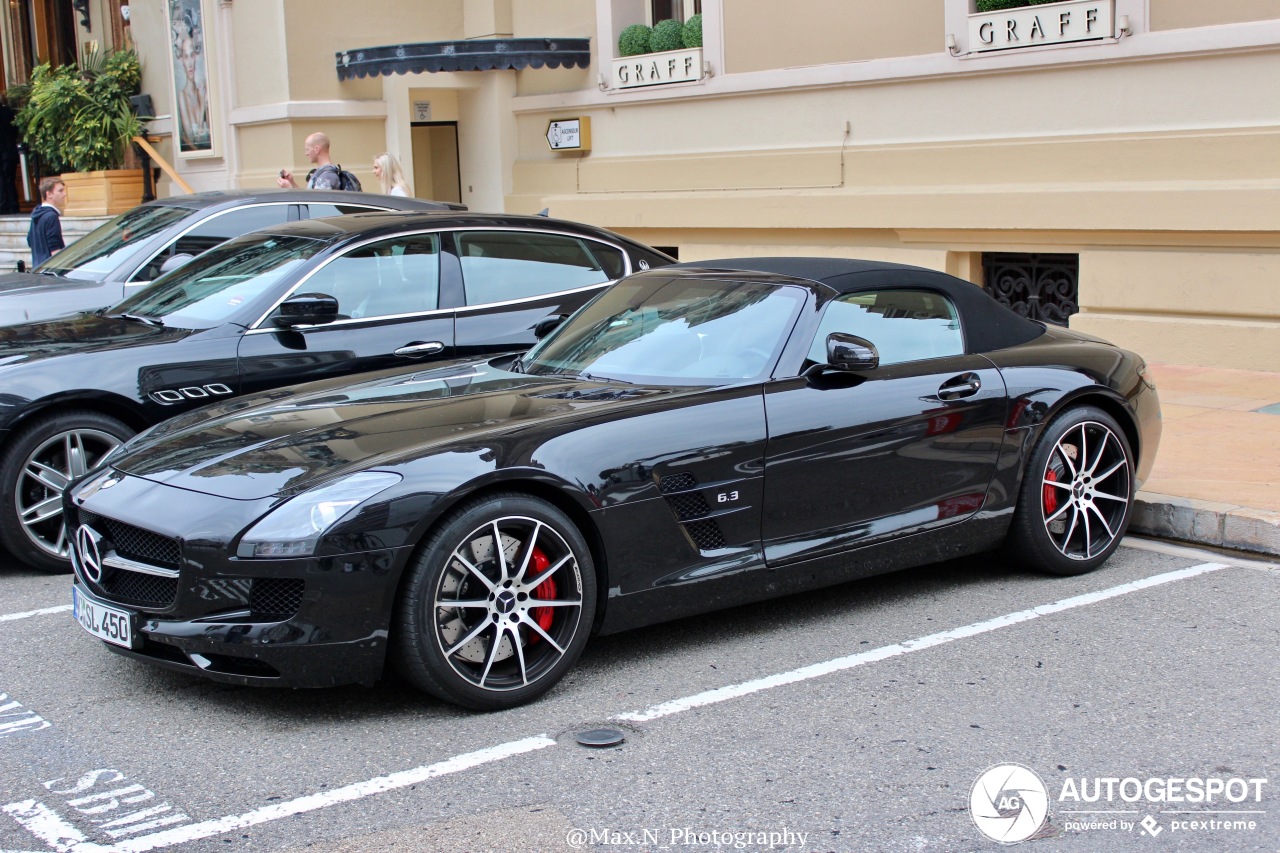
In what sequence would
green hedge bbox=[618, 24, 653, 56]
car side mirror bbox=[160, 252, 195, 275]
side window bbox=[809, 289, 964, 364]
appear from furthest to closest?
1. green hedge bbox=[618, 24, 653, 56]
2. car side mirror bbox=[160, 252, 195, 275]
3. side window bbox=[809, 289, 964, 364]

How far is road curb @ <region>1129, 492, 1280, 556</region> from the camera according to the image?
20.9ft

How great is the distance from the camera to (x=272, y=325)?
22.7 ft

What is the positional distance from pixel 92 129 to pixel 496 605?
16.1m

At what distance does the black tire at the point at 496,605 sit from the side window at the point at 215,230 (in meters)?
5.39

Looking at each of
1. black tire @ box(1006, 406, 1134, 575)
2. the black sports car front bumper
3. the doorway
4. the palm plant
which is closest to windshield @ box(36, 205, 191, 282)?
the black sports car front bumper

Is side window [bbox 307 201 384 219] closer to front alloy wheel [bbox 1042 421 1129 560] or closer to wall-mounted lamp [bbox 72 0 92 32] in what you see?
front alloy wheel [bbox 1042 421 1129 560]

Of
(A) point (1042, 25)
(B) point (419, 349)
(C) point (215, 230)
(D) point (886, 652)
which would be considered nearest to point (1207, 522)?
(D) point (886, 652)

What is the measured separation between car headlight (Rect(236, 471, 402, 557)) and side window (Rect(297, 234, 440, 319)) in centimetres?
287

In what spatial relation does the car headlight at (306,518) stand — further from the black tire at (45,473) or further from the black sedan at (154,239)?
the black sedan at (154,239)

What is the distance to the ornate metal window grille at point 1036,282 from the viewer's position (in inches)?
448

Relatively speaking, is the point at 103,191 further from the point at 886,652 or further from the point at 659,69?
the point at 886,652

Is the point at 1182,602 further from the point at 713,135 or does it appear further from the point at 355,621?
the point at 713,135

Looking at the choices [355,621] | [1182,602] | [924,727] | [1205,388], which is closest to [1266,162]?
[1205,388]

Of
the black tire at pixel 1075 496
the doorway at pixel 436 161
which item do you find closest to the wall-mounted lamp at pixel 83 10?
the doorway at pixel 436 161
